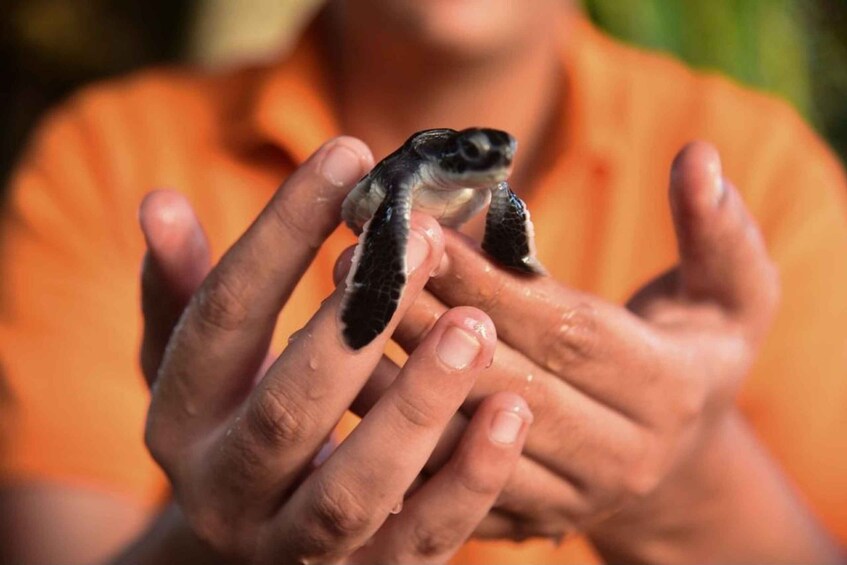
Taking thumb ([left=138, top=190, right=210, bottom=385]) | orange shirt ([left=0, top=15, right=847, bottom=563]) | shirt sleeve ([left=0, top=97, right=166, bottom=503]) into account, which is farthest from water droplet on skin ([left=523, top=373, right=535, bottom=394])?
shirt sleeve ([left=0, top=97, right=166, bottom=503])

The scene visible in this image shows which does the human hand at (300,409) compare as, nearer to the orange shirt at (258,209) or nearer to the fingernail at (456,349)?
the fingernail at (456,349)

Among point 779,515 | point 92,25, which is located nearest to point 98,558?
point 779,515

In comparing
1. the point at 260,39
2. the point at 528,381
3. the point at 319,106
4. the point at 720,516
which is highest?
the point at 528,381

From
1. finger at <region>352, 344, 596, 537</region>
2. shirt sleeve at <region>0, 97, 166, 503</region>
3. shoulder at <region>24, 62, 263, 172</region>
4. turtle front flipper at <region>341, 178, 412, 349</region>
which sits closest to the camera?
turtle front flipper at <region>341, 178, 412, 349</region>

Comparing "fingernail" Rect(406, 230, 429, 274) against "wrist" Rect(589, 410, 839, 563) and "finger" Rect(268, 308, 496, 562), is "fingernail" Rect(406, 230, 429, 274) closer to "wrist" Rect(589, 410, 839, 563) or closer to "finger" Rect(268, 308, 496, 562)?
"finger" Rect(268, 308, 496, 562)

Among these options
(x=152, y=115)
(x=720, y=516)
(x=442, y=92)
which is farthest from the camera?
(x=152, y=115)

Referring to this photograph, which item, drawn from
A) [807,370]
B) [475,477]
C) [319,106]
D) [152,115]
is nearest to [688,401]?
[475,477]

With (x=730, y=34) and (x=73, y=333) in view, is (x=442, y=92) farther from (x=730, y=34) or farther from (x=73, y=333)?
(x=730, y=34)
